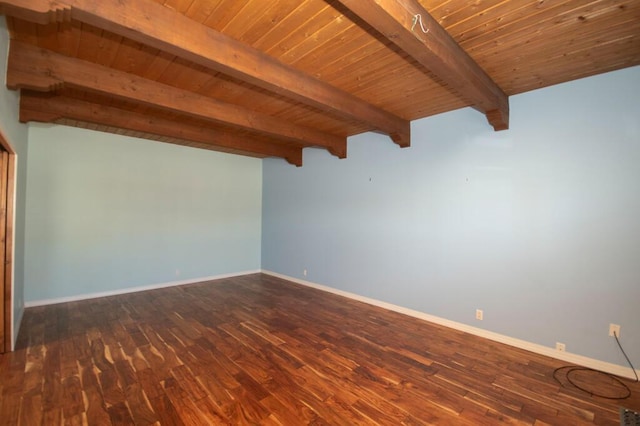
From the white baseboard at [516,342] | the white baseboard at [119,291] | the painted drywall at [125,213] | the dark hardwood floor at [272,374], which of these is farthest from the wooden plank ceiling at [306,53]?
the white baseboard at [119,291]

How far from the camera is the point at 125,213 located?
4.83m

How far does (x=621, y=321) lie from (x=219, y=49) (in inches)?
165

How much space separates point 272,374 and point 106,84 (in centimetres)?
314

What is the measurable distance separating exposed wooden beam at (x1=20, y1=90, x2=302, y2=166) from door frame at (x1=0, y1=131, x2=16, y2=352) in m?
0.98

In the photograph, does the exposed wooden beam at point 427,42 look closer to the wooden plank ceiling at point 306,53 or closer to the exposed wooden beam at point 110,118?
the wooden plank ceiling at point 306,53

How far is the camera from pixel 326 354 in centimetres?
280

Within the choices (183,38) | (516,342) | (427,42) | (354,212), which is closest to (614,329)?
(516,342)

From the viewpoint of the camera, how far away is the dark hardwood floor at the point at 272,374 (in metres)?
1.96

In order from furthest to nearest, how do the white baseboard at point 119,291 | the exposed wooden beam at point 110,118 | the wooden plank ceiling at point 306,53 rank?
the white baseboard at point 119,291
the exposed wooden beam at point 110,118
the wooden plank ceiling at point 306,53

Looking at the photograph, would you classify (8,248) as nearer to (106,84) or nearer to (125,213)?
(106,84)

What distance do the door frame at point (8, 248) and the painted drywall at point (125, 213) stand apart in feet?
5.49

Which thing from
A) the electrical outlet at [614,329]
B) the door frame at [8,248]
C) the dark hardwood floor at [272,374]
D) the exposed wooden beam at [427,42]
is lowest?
the dark hardwood floor at [272,374]

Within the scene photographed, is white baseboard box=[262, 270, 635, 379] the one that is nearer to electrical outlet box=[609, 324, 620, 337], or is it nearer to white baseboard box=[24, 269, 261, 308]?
electrical outlet box=[609, 324, 620, 337]

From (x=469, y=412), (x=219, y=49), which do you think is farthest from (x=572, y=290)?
(x=219, y=49)
